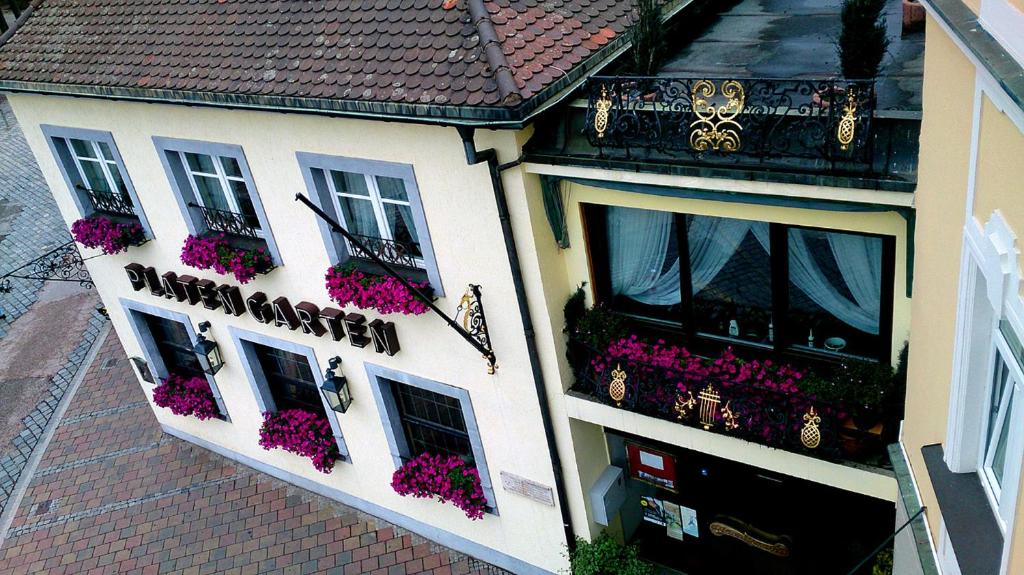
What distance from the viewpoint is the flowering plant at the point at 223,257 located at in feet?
38.0

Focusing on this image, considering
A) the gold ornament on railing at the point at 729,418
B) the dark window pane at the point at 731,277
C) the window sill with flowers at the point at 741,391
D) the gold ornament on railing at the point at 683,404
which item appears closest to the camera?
the window sill with flowers at the point at 741,391

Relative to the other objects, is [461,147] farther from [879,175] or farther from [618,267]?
[879,175]

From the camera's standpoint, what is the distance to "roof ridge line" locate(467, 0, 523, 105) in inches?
296

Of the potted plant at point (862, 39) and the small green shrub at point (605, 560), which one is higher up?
the potted plant at point (862, 39)

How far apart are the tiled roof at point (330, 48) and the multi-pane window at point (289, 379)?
15.5 ft

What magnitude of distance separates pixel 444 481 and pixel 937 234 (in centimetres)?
805

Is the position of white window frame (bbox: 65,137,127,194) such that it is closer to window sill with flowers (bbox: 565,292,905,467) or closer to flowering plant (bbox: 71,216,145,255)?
flowering plant (bbox: 71,216,145,255)

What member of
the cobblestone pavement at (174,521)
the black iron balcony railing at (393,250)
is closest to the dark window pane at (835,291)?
the black iron balcony railing at (393,250)

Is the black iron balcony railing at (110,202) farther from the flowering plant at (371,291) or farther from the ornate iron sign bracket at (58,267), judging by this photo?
the flowering plant at (371,291)

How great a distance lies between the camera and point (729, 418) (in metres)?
8.65

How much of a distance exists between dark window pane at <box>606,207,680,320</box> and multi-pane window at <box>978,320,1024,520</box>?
4199 millimetres

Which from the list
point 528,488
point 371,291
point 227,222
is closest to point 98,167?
point 227,222

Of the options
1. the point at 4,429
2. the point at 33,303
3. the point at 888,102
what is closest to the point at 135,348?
the point at 4,429

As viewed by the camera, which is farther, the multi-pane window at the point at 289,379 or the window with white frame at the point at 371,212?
the multi-pane window at the point at 289,379
